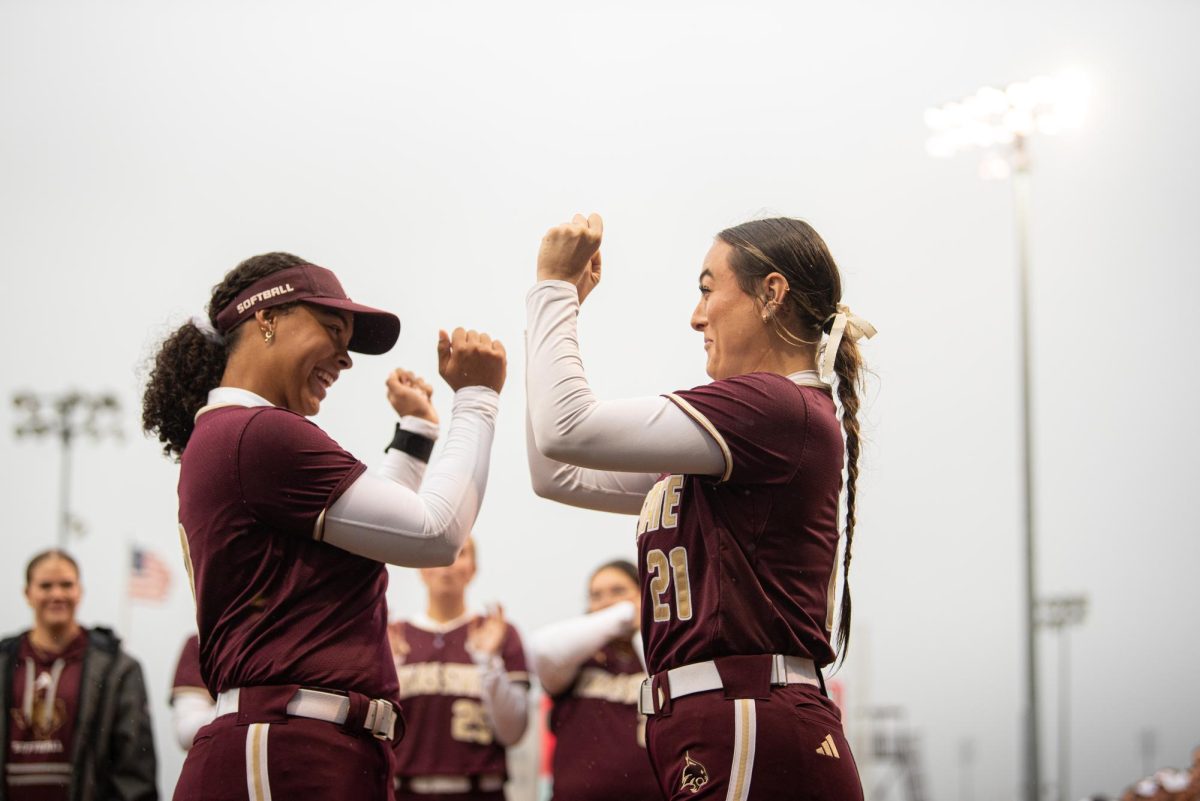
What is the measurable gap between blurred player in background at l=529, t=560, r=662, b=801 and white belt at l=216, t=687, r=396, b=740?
2778 millimetres

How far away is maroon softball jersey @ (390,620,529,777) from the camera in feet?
21.0

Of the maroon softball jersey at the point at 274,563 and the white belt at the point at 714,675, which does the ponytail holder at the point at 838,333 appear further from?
the maroon softball jersey at the point at 274,563

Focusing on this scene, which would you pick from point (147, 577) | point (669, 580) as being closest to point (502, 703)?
point (669, 580)

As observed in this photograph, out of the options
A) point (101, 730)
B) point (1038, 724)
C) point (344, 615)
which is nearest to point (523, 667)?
point (101, 730)

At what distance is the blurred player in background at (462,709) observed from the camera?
20.9ft

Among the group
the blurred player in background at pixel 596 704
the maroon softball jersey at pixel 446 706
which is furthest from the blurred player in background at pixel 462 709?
the blurred player in background at pixel 596 704

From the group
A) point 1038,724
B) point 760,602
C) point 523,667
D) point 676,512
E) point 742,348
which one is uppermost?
point 742,348

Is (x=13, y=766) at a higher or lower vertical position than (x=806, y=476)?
lower

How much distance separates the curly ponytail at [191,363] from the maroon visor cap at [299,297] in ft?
0.13

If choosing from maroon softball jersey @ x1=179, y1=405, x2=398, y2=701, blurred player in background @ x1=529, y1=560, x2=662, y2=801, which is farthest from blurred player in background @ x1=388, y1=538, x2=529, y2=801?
maroon softball jersey @ x1=179, y1=405, x2=398, y2=701

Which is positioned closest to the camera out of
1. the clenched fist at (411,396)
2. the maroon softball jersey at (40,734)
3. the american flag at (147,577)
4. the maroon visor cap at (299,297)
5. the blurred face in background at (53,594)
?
the maroon visor cap at (299,297)

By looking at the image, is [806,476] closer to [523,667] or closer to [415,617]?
[523,667]

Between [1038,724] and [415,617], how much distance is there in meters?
7.81

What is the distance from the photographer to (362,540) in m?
3.21
